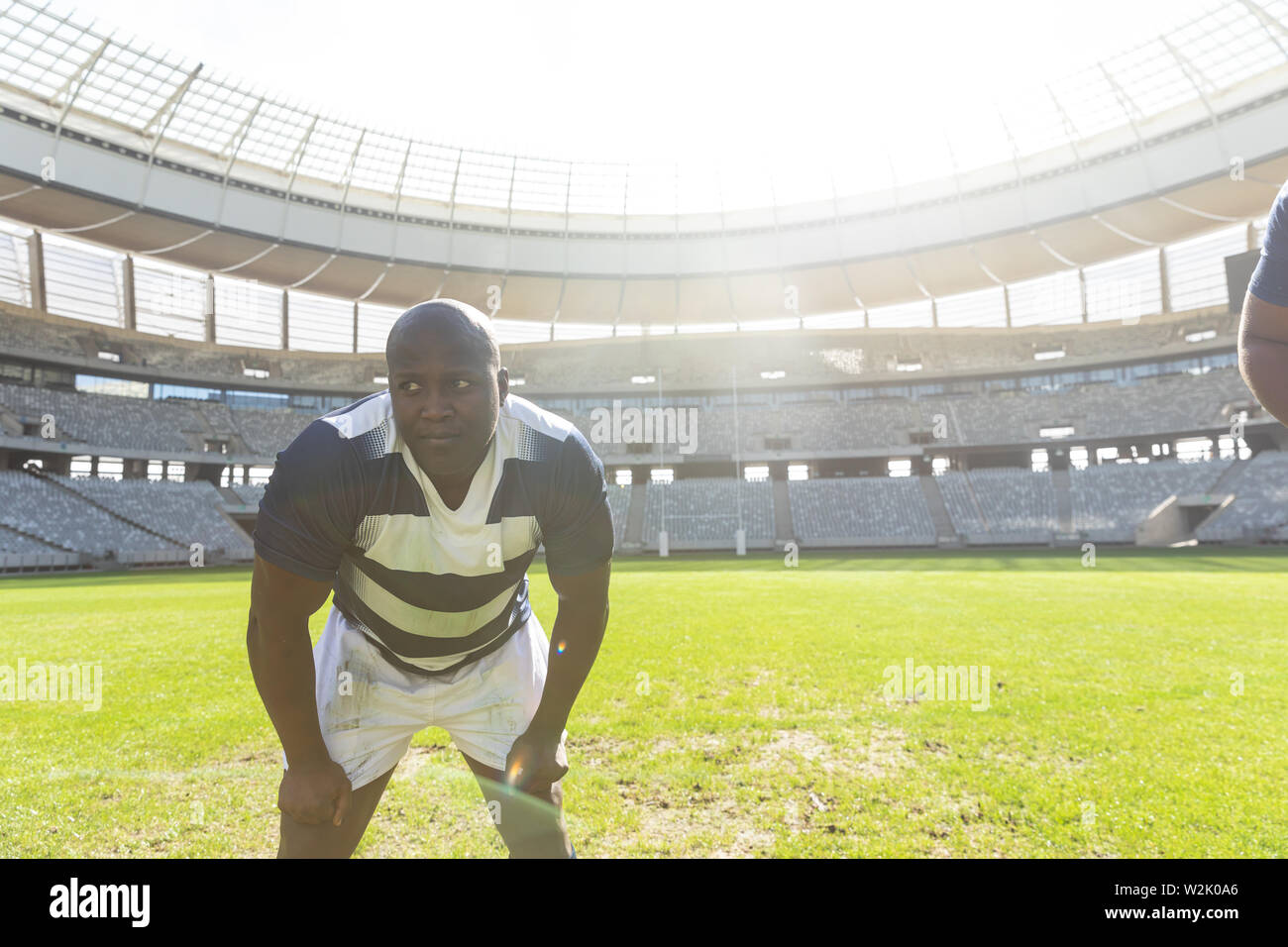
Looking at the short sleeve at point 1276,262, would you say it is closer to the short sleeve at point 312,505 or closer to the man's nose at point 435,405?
the man's nose at point 435,405

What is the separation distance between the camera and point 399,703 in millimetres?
2482

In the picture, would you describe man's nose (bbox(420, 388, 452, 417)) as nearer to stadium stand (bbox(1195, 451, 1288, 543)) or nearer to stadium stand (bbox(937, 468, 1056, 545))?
stadium stand (bbox(937, 468, 1056, 545))

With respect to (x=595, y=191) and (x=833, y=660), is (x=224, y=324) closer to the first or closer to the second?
(x=595, y=191)

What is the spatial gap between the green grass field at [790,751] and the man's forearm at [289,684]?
1596 mm

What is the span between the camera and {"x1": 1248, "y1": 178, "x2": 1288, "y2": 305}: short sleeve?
1939 millimetres

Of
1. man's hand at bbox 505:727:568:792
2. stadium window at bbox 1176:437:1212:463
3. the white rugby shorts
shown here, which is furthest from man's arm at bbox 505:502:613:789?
stadium window at bbox 1176:437:1212:463

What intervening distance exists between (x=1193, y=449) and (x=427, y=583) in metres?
49.9

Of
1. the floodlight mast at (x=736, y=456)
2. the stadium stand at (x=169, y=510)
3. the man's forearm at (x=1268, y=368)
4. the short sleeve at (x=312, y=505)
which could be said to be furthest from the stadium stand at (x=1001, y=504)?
the stadium stand at (x=169, y=510)

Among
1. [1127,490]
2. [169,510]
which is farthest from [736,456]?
[169,510]

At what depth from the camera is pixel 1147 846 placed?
3107 mm

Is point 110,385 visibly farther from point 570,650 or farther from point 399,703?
point 570,650
